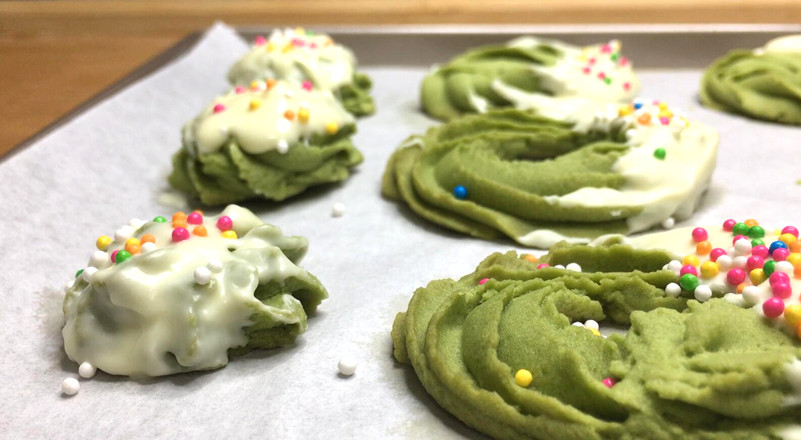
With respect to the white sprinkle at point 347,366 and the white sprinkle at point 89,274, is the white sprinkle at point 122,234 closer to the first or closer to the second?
the white sprinkle at point 89,274

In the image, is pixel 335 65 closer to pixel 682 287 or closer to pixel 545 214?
pixel 545 214

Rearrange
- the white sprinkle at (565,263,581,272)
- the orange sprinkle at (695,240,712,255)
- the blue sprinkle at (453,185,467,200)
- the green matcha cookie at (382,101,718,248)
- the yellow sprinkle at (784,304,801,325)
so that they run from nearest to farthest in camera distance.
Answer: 1. the yellow sprinkle at (784,304,801,325)
2. the orange sprinkle at (695,240,712,255)
3. the white sprinkle at (565,263,581,272)
4. the green matcha cookie at (382,101,718,248)
5. the blue sprinkle at (453,185,467,200)

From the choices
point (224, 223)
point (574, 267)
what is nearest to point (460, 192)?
point (574, 267)

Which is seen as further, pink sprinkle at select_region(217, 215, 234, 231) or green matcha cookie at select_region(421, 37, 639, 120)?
green matcha cookie at select_region(421, 37, 639, 120)

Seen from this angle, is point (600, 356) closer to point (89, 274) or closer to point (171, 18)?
point (89, 274)

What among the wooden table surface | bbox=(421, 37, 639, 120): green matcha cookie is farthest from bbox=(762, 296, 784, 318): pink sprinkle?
the wooden table surface

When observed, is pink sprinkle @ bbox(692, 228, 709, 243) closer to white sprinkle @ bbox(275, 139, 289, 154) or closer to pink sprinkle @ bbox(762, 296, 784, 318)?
pink sprinkle @ bbox(762, 296, 784, 318)

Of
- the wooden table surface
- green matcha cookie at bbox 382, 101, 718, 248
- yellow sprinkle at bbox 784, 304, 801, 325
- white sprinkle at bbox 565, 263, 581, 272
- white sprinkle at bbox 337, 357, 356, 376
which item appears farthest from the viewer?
the wooden table surface
